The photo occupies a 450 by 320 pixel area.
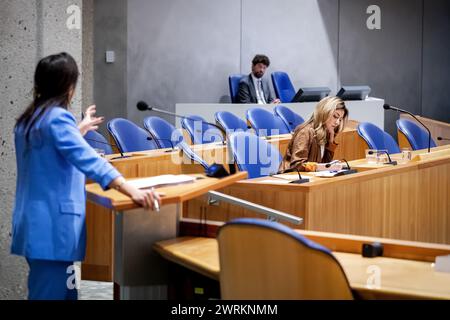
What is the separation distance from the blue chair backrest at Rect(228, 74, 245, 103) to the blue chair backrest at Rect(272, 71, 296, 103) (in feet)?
2.40

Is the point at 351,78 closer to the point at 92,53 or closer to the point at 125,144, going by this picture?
the point at 92,53

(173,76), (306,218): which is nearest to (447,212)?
(306,218)

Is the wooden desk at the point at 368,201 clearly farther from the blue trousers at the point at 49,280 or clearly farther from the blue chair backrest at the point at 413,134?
the blue chair backrest at the point at 413,134

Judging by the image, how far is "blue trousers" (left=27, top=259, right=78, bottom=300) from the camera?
309 centimetres

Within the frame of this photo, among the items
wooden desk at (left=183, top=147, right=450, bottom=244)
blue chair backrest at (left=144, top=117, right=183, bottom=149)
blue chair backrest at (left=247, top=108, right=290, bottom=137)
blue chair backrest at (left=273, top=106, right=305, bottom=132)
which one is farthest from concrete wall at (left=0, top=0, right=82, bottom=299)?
blue chair backrest at (left=273, top=106, right=305, bottom=132)

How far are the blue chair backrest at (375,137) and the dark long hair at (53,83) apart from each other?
3.64 meters

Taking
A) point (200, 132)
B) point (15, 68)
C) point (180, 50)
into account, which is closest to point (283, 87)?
point (180, 50)

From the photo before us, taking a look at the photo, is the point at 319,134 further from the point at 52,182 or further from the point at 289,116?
the point at 289,116

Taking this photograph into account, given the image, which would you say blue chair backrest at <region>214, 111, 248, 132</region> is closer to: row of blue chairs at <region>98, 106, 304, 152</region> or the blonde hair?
row of blue chairs at <region>98, 106, 304, 152</region>

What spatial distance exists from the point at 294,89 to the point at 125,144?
5.85 metres

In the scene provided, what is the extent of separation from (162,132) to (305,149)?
2052 millimetres

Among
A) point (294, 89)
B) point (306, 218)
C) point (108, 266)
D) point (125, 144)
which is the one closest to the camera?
point (306, 218)

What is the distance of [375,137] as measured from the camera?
6.64 metres

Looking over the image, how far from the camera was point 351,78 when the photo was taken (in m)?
12.7
